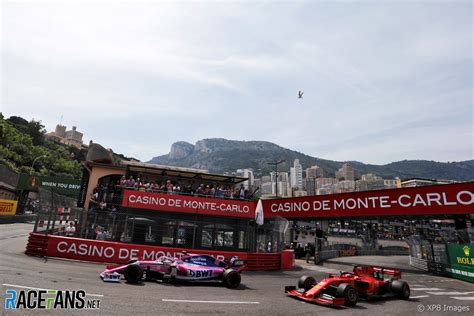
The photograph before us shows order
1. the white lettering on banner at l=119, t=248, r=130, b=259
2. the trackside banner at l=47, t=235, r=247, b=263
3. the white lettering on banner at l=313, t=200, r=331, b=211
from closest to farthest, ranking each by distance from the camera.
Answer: the trackside banner at l=47, t=235, r=247, b=263, the white lettering on banner at l=119, t=248, r=130, b=259, the white lettering on banner at l=313, t=200, r=331, b=211

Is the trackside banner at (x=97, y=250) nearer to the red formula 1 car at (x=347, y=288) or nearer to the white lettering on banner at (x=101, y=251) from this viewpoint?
the white lettering on banner at (x=101, y=251)

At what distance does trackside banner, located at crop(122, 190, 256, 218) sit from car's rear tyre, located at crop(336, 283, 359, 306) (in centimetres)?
1256

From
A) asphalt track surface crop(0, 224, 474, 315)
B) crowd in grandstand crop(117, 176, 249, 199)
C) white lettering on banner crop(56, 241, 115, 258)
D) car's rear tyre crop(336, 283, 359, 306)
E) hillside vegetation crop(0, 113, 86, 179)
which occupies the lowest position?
asphalt track surface crop(0, 224, 474, 315)

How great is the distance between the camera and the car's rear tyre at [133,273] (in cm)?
1004

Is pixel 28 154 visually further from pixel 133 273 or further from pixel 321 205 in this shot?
pixel 133 273

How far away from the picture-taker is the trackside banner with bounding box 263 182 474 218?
16.7 metres

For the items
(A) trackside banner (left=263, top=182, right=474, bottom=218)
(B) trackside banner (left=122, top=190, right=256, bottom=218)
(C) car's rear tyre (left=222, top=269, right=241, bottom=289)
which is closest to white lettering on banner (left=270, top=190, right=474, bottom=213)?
(A) trackside banner (left=263, top=182, right=474, bottom=218)

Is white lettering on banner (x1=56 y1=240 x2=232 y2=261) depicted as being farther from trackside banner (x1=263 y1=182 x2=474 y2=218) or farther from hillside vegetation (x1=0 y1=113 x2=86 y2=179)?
hillside vegetation (x1=0 y1=113 x2=86 y2=179)

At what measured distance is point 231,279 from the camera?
10977 millimetres

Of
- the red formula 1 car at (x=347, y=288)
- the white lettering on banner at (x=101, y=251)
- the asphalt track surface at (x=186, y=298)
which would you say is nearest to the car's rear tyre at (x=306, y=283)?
the red formula 1 car at (x=347, y=288)

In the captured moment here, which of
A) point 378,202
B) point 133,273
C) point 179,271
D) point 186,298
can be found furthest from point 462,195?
point 133,273

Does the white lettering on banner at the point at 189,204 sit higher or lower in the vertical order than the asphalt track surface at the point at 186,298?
higher

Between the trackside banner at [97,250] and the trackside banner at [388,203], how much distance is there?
1076cm

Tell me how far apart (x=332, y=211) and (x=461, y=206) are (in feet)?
26.6
